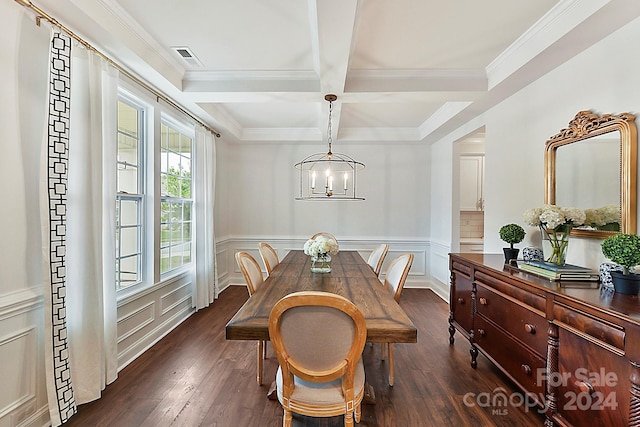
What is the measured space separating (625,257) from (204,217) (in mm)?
3998

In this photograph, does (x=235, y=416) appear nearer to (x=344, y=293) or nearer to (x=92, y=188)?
(x=344, y=293)

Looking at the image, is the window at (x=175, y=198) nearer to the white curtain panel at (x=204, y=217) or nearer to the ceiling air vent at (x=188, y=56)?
the white curtain panel at (x=204, y=217)

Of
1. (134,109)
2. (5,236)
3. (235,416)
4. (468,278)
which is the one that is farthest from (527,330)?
(134,109)

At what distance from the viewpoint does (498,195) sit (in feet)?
10.6

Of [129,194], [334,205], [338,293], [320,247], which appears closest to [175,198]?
[129,194]

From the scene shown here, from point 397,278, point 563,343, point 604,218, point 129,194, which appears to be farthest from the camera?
point 129,194

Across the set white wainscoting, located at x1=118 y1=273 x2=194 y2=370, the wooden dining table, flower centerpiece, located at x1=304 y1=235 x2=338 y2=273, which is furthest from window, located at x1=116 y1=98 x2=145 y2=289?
flower centerpiece, located at x1=304 y1=235 x2=338 y2=273

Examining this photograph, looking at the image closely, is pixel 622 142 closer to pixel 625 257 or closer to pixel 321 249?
pixel 625 257

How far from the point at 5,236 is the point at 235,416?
170 cm

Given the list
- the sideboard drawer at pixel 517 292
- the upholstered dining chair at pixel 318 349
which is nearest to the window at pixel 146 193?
the upholstered dining chair at pixel 318 349

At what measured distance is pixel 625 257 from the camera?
58.1 inches

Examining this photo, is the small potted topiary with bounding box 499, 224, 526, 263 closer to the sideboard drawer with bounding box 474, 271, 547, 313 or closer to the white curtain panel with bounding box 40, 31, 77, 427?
the sideboard drawer with bounding box 474, 271, 547, 313

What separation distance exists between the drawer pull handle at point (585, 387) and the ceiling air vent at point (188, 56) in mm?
3440

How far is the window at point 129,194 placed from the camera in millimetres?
2768
